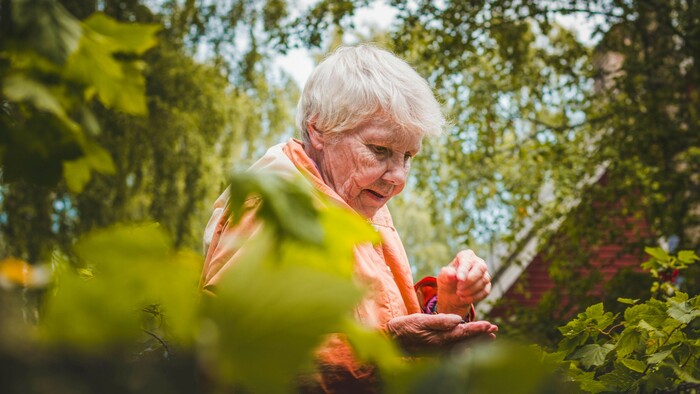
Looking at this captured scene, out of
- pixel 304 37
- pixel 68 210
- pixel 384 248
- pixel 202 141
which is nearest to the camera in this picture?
pixel 384 248

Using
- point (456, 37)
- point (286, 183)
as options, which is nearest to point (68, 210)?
point (456, 37)

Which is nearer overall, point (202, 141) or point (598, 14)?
point (598, 14)

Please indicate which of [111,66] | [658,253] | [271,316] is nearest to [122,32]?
[111,66]

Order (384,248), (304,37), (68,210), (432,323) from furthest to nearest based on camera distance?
(68,210) < (304,37) < (384,248) < (432,323)

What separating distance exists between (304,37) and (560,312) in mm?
3958

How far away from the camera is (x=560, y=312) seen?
8.45 meters

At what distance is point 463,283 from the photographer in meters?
2.20

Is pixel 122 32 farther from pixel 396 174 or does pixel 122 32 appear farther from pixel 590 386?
pixel 396 174

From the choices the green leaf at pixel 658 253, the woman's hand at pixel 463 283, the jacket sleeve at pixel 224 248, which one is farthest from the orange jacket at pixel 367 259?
the green leaf at pixel 658 253

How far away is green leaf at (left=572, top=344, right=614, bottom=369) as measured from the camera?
5.90ft

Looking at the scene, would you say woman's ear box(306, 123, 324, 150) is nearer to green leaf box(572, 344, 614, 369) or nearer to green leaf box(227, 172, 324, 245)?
green leaf box(572, 344, 614, 369)

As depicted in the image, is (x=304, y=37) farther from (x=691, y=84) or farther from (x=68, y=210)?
(x=68, y=210)

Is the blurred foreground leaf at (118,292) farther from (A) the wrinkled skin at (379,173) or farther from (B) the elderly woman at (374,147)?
(A) the wrinkled skin at (379,173)

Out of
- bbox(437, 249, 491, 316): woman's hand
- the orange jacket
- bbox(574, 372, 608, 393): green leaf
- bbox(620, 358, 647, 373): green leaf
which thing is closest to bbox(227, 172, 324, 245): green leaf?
the orange jacket
